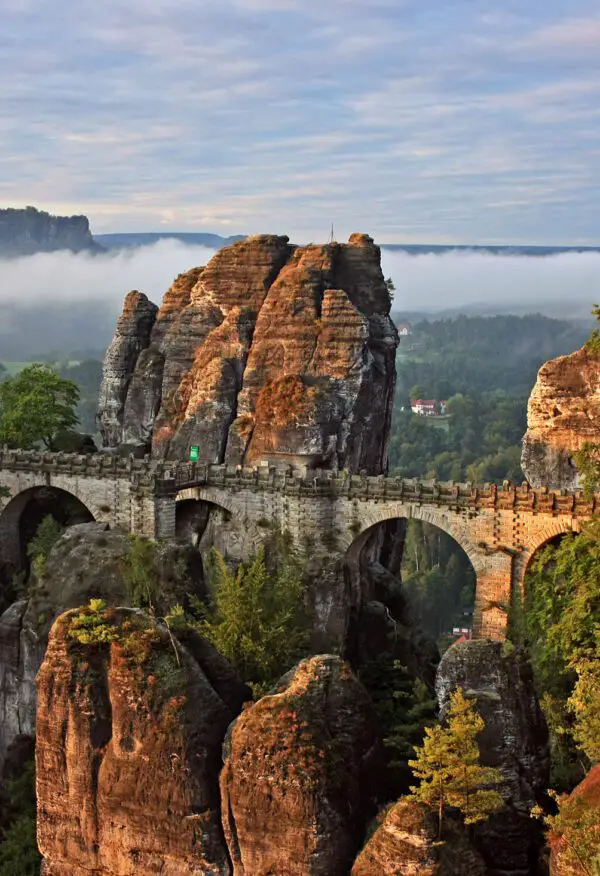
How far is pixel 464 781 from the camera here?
3048cm

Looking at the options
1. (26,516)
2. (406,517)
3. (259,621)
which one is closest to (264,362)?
(406,517)

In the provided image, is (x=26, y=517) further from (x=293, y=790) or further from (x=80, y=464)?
(x=293, y=790)

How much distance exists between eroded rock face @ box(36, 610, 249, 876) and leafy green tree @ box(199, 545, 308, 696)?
5.47 m

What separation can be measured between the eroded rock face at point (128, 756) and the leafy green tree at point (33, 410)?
3743 centimetres

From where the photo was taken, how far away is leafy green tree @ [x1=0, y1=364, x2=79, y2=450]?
7006 cm

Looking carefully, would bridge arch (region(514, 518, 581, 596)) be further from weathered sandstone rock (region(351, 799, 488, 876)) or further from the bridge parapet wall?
weathered sandstone rock (region(351, 799, 488, 876))

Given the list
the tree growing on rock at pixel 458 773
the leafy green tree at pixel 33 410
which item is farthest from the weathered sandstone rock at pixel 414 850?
the leafy green tree at pixel 33 410

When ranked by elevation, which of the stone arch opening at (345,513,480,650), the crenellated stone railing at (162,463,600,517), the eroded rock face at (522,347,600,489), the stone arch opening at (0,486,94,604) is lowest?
the stone arch opening at (345,513,480,650)

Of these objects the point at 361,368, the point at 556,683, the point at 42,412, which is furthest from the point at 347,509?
the point at 42,412

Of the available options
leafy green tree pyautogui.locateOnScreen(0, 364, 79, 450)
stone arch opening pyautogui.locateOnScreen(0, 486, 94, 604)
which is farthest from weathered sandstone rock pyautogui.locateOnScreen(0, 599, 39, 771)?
leafy green tree pyautogui.locateOnScreen(0, 364, 79, 450)

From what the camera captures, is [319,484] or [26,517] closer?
[319,484]

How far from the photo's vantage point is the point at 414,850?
29062 mm

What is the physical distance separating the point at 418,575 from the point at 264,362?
63.9m

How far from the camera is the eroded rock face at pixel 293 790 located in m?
30.4
